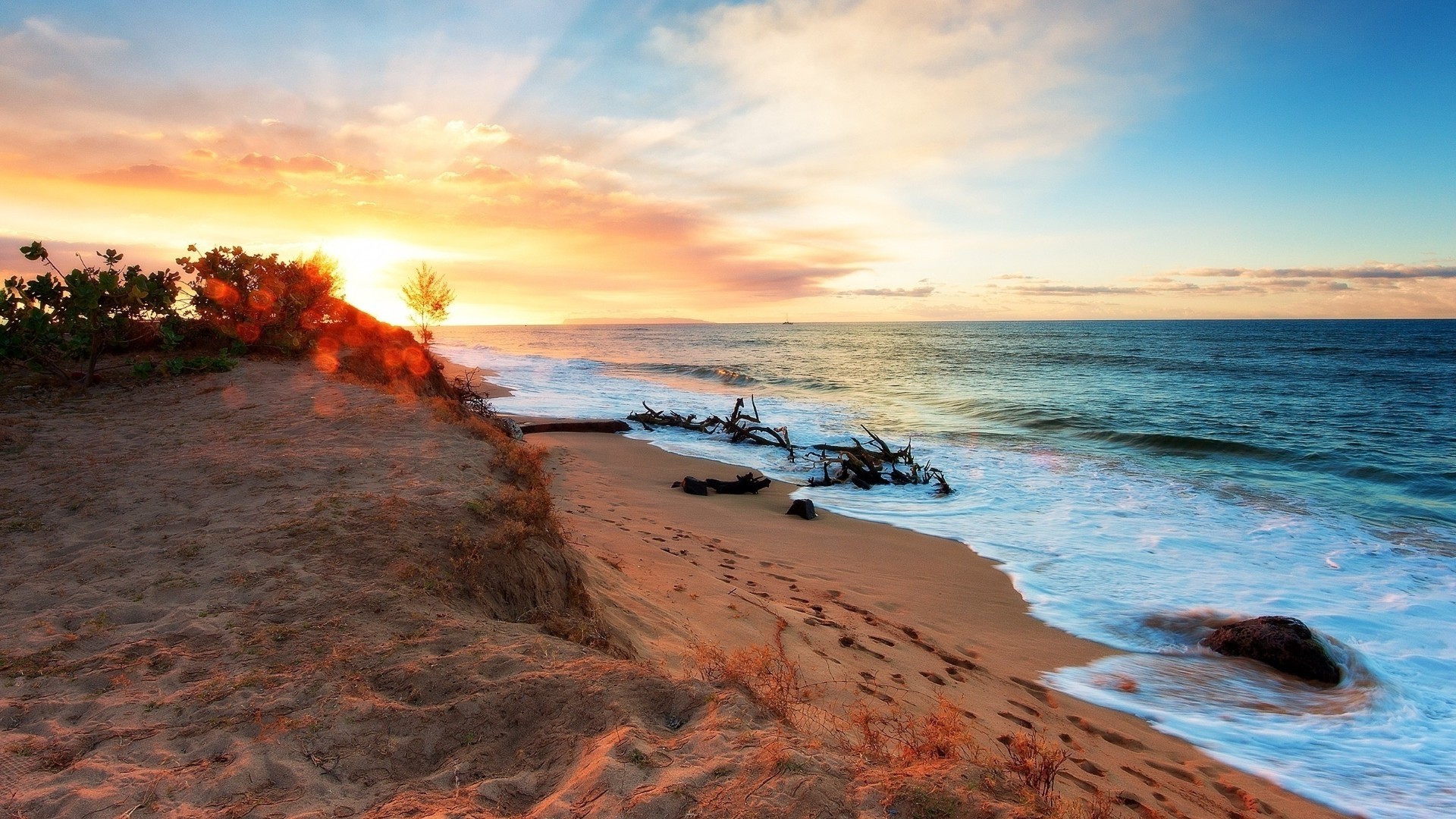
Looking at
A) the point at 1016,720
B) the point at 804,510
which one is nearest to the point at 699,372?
the point at 804,510

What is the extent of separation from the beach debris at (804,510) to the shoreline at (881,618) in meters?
0.24

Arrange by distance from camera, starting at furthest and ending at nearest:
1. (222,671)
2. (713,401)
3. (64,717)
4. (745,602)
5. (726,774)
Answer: (713,401) → (745,602) → (222,671) → (64,717) → (726,774)

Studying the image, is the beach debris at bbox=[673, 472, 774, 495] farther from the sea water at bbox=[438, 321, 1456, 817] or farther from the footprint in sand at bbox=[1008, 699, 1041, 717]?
the footprint in sand at bbox=[1008, 699, 1041, 717]

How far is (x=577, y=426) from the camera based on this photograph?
65.9ft

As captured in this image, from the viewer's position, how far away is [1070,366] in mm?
48438

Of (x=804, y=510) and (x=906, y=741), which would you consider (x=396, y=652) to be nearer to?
(x=906, y=741)

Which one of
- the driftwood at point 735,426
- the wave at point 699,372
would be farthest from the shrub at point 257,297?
the wave at point 699,372

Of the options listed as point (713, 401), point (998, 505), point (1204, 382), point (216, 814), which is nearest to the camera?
point (216, 814)

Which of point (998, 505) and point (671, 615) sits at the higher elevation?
point (671, 615)

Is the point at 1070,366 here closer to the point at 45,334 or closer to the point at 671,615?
the point at 671,615

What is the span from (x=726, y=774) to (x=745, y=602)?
166 inches

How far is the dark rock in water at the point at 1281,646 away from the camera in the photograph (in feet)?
22.8

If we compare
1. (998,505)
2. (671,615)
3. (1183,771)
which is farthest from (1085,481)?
(671,615)

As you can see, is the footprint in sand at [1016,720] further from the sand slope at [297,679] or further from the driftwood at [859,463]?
the driftwood at [859,463]
